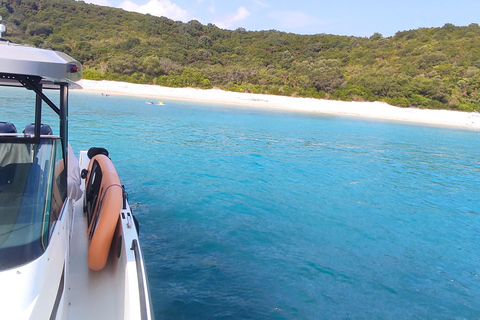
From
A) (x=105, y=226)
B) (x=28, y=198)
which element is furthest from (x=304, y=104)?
(x=28, y=198)

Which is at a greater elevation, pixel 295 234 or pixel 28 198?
pixel 28 198

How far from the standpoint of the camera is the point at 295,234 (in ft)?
20.4

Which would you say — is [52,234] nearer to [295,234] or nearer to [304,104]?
[295,234]

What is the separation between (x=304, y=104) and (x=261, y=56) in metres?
26.5

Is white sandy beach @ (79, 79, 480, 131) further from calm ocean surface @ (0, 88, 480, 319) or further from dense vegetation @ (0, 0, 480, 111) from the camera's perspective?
calm ocean surface @ (0, 88, 480, 319)

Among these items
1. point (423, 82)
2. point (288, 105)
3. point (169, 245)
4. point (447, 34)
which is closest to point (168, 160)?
point (169, 245)

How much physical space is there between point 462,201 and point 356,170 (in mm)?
3428

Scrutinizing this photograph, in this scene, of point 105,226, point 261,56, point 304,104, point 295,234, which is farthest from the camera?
point 261,56

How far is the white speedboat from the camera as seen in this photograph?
168 cm

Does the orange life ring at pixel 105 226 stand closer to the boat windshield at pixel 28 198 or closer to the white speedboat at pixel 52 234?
the white speedboat at pixel 52 234

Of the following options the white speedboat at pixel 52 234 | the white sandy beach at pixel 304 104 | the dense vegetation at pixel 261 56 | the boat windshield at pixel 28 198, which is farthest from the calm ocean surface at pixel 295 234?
the dense vegetation at pixel 261 56

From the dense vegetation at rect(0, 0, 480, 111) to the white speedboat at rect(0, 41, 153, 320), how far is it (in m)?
36.8

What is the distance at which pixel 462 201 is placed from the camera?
9.84 meters

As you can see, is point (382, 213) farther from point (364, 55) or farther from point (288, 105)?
point (364, 55)
